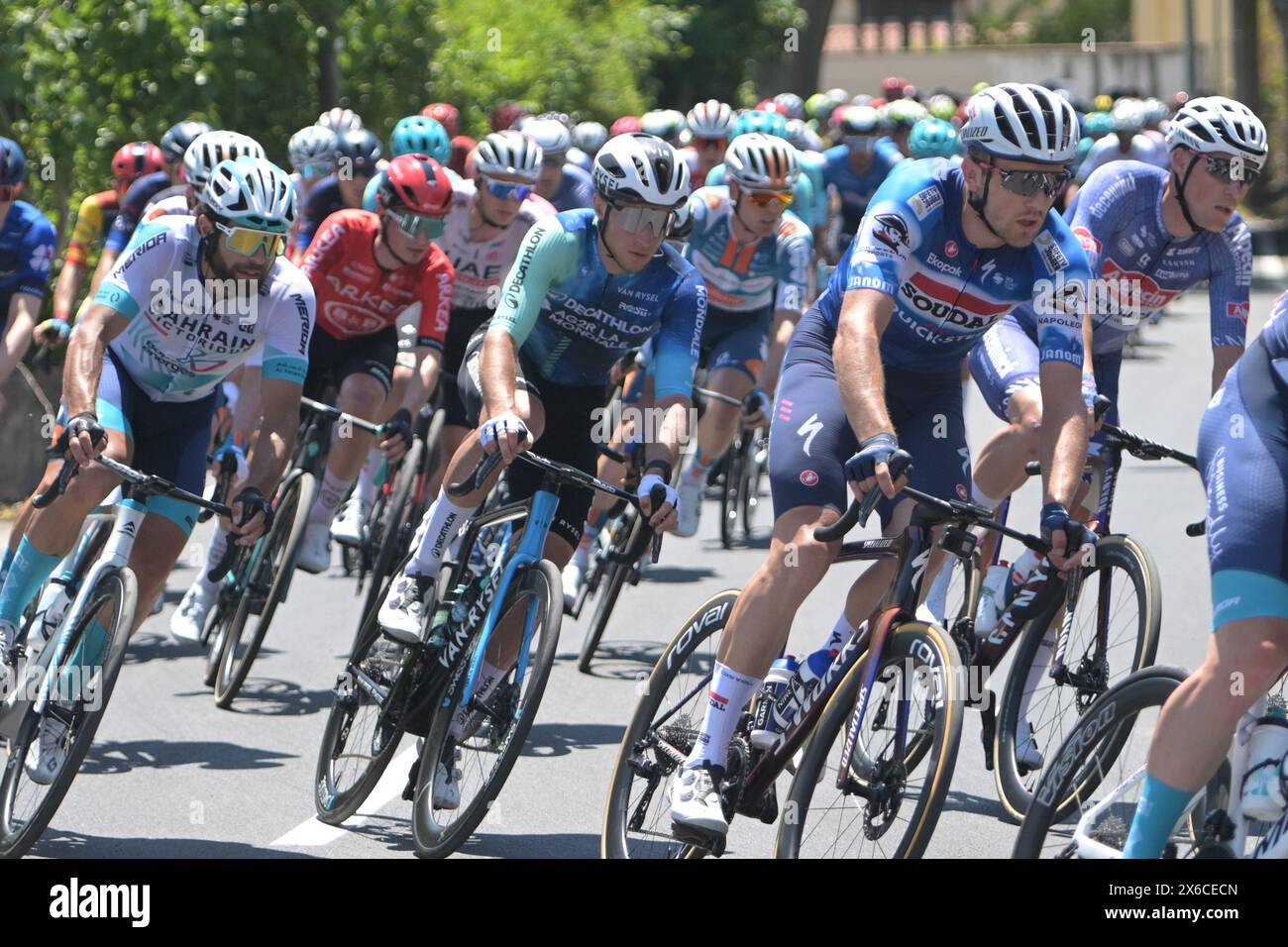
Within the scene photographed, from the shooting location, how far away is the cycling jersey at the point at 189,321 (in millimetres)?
6684

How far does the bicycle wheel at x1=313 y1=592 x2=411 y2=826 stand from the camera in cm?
648

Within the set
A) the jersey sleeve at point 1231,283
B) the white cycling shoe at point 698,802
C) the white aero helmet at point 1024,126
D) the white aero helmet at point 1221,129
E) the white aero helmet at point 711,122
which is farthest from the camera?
the white aero helmet at point 711,122

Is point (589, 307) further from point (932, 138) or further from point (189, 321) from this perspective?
point (932, 138)


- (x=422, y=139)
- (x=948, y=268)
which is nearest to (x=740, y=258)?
(x=422, y=139)

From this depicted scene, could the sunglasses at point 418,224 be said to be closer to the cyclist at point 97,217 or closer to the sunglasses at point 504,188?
the sunglasses at point 504,188

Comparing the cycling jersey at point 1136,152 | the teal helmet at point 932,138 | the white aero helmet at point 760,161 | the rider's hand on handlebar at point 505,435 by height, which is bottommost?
the rider's hand on handlebar at point 505,435

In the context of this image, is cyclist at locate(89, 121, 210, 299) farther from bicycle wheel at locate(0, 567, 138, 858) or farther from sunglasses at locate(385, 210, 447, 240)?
bicycle wheel at locate(0, 567, 138, 858)

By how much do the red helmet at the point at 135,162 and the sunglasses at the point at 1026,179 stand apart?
677 centimetres

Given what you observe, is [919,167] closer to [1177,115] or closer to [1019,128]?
[1019,128]

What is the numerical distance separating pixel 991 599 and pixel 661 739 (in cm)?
149

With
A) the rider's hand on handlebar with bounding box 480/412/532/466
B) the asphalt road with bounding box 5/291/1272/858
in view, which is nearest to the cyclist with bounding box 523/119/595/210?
the asphalt road with bounding box 5/291/1272/858

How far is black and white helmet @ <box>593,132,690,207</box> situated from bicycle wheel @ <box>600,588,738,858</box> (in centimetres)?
134

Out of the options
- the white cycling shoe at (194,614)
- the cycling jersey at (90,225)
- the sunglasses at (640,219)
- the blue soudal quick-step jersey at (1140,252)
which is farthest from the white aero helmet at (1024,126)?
the cycling jersey at (90,225)
